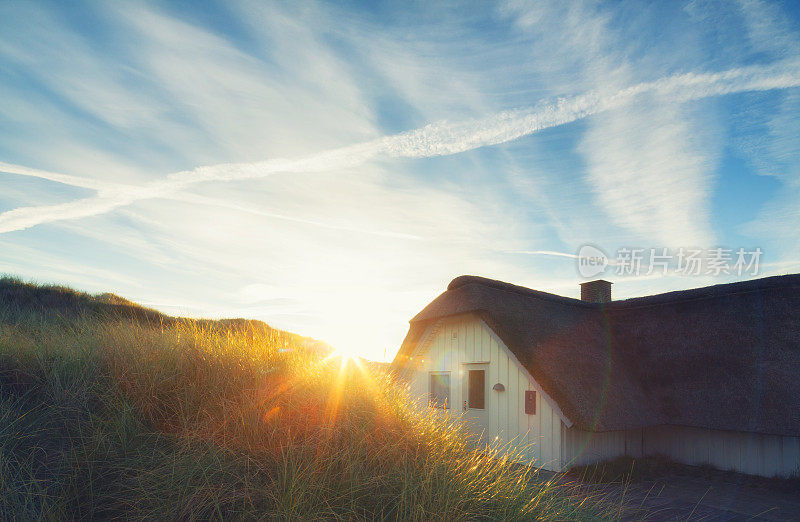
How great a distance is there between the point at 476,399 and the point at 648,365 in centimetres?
473

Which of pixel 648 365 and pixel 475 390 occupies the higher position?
pixel 648 365

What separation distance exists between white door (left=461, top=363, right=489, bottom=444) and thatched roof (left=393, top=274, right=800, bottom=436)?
160 centimetres

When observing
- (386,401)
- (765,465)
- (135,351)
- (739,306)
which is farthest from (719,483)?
(135,351)

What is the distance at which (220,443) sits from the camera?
16.5ft

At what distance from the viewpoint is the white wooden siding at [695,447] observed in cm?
988

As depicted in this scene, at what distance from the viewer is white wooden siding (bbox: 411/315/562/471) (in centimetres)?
1047

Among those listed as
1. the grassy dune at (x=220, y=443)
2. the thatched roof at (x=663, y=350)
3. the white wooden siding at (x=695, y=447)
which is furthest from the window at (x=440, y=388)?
the grassy dune at (x=220, y=443)

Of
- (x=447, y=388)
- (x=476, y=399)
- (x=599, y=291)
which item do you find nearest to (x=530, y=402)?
(x=476, y=399)

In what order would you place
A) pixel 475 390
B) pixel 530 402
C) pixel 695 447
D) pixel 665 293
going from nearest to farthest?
pixel 530 402
pixel 695 447
pixel 475 390
pixel 665 293

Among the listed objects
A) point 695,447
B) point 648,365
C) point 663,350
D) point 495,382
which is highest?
point 663,350

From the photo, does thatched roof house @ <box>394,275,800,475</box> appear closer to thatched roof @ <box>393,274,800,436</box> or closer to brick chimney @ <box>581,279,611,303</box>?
thatched roof @ <box>393,274,800,436</box>

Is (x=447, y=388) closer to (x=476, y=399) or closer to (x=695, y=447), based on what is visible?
(x=476, y=399)

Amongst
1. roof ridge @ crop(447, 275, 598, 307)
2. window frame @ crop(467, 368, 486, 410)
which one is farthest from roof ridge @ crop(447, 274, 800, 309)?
window frame @ crop(467, 368, 486, 410)

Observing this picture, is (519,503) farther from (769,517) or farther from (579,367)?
(579,367)
